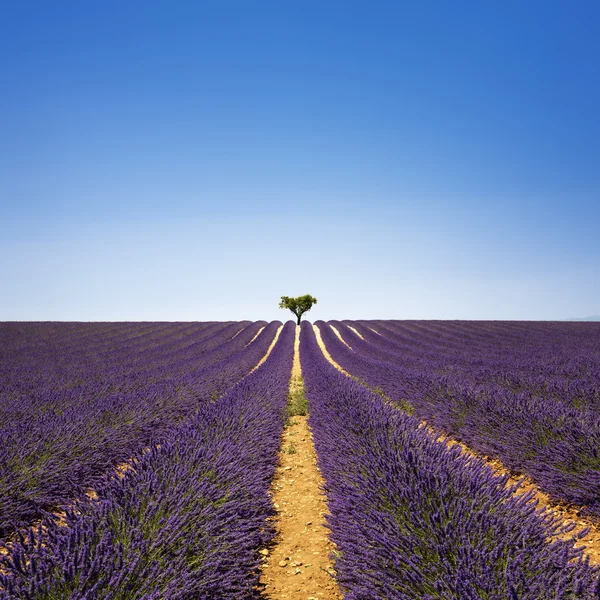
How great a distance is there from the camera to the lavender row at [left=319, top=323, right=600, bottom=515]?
3.35 meters

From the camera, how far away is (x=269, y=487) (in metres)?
3.90

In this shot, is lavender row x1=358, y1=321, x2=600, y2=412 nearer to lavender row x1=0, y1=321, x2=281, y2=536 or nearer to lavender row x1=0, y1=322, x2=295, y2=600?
lavender row x1=0, y1=322, x2=295, y2=600

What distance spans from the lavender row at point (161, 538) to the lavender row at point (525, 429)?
9.55 ft

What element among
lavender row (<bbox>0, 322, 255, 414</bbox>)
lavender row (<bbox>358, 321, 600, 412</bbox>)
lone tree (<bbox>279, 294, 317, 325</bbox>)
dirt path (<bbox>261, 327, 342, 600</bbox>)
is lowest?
dirt path (<bbox>261, 327, 342, 600</bbox>)

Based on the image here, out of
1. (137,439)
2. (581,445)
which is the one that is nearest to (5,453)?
(137,439)

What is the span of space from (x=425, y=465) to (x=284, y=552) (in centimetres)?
132

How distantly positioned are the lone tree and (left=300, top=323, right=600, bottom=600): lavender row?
39.9m

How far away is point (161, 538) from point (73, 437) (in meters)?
3.12

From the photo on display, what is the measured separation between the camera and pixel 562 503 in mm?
3334

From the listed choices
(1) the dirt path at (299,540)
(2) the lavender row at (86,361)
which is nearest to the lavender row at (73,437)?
(2) the lavender row at (86,361)

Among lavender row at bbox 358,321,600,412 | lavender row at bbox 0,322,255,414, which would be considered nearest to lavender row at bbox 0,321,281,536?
lavender row at bbox 0,322,255,414

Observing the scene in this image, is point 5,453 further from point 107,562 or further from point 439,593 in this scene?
point 439,593

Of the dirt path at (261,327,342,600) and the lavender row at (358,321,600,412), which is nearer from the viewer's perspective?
the dirt path at (261,327,342,600)

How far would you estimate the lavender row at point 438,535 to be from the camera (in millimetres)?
1523
